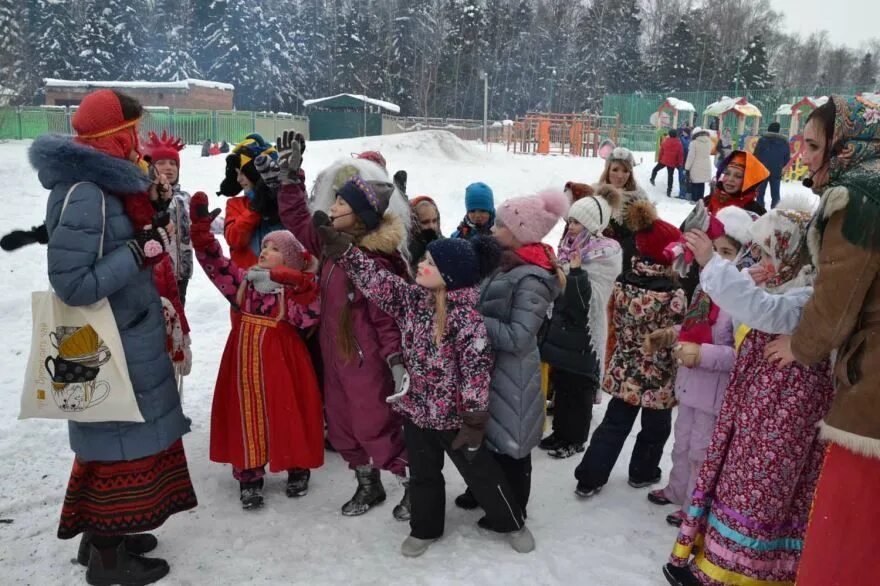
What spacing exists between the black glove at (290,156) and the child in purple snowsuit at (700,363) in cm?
207

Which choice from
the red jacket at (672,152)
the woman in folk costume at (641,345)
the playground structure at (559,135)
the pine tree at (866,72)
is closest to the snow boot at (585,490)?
the woman in folk costume at (641,345)

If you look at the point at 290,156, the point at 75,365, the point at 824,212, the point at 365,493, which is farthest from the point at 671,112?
the point at 75,365

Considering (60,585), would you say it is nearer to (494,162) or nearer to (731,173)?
(731,173)

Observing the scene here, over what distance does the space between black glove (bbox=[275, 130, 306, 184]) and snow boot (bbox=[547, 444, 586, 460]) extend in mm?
2464

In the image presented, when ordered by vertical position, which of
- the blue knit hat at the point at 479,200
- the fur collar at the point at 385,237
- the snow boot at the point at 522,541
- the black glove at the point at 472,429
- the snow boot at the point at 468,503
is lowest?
the snow boot at the point at 468,503

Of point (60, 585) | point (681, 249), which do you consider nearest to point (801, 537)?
point (681, 249)

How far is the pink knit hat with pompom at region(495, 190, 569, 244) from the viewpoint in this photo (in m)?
3.27

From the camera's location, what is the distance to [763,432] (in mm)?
2463

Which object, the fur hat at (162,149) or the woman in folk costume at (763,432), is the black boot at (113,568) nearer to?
the woman in folk costume at (763,432)

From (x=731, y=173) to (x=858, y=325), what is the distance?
3370 mm

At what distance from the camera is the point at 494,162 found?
19.5m

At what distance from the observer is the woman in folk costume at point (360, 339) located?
3.31 m

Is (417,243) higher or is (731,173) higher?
(731,173)

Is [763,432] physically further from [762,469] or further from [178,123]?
[178,123]
